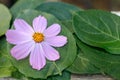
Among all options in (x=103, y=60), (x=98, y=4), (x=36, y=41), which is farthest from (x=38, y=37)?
(x=98, y=4)

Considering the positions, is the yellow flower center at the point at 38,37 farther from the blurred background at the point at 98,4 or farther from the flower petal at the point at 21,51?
the blurred background at the point at 98,4

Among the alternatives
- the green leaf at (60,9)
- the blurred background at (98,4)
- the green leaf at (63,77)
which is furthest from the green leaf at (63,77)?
the blurred background at (98,4)

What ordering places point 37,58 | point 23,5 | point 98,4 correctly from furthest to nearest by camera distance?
point 98,4, point 23,5, point 37,58

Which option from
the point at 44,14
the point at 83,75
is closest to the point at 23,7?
the point at 44,14

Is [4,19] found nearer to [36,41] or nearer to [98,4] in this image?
[36,41]

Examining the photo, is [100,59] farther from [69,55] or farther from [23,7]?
[23,7]

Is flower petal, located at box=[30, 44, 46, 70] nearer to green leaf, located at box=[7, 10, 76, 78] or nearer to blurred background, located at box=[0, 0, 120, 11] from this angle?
green leaf, located at box=[7, 10, 76, 78]

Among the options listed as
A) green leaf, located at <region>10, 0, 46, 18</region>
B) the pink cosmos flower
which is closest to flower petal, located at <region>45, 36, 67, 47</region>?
the pink cosmos flower
